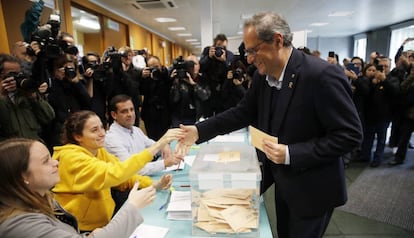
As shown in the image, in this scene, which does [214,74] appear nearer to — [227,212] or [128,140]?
[128,140]

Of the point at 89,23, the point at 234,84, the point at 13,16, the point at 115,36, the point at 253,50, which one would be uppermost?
the point at 89,23

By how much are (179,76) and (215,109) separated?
57cm

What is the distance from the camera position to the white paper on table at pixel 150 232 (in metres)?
1.09

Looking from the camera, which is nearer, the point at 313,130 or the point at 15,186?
the point at 15,186

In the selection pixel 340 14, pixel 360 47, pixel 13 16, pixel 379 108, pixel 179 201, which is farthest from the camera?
pixel 360 47

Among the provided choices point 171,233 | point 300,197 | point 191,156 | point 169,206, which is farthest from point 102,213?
point 300,197

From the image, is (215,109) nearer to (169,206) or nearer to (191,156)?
(191,156)

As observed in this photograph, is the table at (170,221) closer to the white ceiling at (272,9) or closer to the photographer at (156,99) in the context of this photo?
the photographer at (156,99)

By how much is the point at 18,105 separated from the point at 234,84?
6.64 feet

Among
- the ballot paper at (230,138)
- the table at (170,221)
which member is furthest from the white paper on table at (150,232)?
the ballot paper at (230,138)

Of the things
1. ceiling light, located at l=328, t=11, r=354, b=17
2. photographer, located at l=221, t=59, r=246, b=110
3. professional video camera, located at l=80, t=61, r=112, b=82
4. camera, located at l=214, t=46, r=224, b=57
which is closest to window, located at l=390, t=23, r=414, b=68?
ceiling light, located at l=328, t=11, r=354, b=17

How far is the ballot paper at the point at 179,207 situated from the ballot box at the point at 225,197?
0.13 meters

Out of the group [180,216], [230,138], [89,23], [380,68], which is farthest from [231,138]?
[89,23]

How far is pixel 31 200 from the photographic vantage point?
2.81 feet
